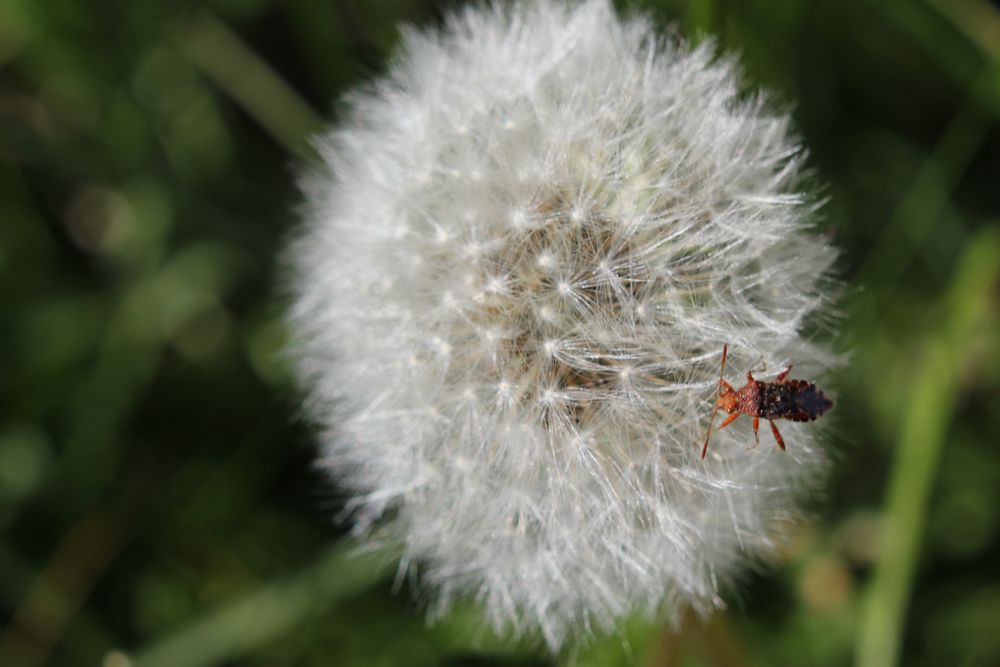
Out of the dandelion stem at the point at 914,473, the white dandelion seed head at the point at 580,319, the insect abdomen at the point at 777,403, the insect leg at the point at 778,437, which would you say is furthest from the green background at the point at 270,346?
the insect abdomen at the point at 777,403

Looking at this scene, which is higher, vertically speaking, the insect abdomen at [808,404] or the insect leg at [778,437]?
the insect abdomen at [808,404]

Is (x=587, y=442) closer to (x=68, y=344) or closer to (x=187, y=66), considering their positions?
(x=68, y=344)

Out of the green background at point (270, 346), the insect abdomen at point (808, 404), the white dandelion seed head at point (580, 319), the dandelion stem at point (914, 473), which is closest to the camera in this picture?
the insect abdomen at point (808, 404)

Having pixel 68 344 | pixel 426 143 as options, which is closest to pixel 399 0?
pixel 426 143

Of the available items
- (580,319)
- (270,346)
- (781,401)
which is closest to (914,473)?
(781,401)

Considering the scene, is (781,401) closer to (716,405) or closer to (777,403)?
(777,403)

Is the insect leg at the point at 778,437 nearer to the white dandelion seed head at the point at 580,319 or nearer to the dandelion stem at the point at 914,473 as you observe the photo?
the white dandelion seed head at the point at 580,319

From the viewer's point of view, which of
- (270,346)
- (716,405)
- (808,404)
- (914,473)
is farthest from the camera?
(270,346)
